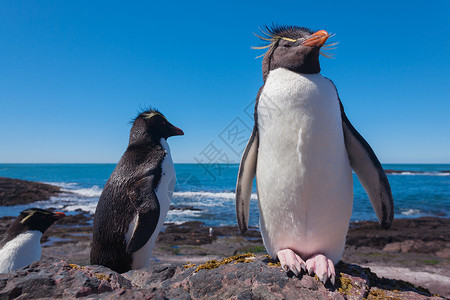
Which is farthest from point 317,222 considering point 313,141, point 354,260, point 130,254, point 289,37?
point 354,260

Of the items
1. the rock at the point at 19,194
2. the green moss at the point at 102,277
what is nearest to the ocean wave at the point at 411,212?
the green moss at the point at 102,277

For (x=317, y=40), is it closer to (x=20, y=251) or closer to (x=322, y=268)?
(x=322, y=268)

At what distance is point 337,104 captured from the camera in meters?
2.42

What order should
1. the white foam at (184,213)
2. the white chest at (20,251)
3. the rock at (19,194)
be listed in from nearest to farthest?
the white chest at (20,251) < the white foam at (184,213) < the rock at (19,194)

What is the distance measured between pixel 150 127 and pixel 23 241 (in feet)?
8.32

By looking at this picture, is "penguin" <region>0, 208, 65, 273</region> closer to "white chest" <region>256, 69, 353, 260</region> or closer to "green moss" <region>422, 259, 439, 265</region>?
"white chest" <region>256, 69, 353, 260</region>

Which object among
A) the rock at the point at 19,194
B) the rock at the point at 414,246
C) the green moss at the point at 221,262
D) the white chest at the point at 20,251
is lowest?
the rock at the point at 414,246

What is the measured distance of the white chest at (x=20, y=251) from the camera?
412cm

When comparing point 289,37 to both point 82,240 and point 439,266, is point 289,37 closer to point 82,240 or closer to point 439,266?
point 439,266

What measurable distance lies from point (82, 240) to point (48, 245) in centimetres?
109

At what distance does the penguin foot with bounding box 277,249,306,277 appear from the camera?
6.79ft

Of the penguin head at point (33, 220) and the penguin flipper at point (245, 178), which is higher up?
the penguin flipper at point (245, 178)

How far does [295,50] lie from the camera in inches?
94.1

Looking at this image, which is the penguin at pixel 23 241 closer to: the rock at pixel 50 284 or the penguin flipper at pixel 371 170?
the rock at pixel 50 284
